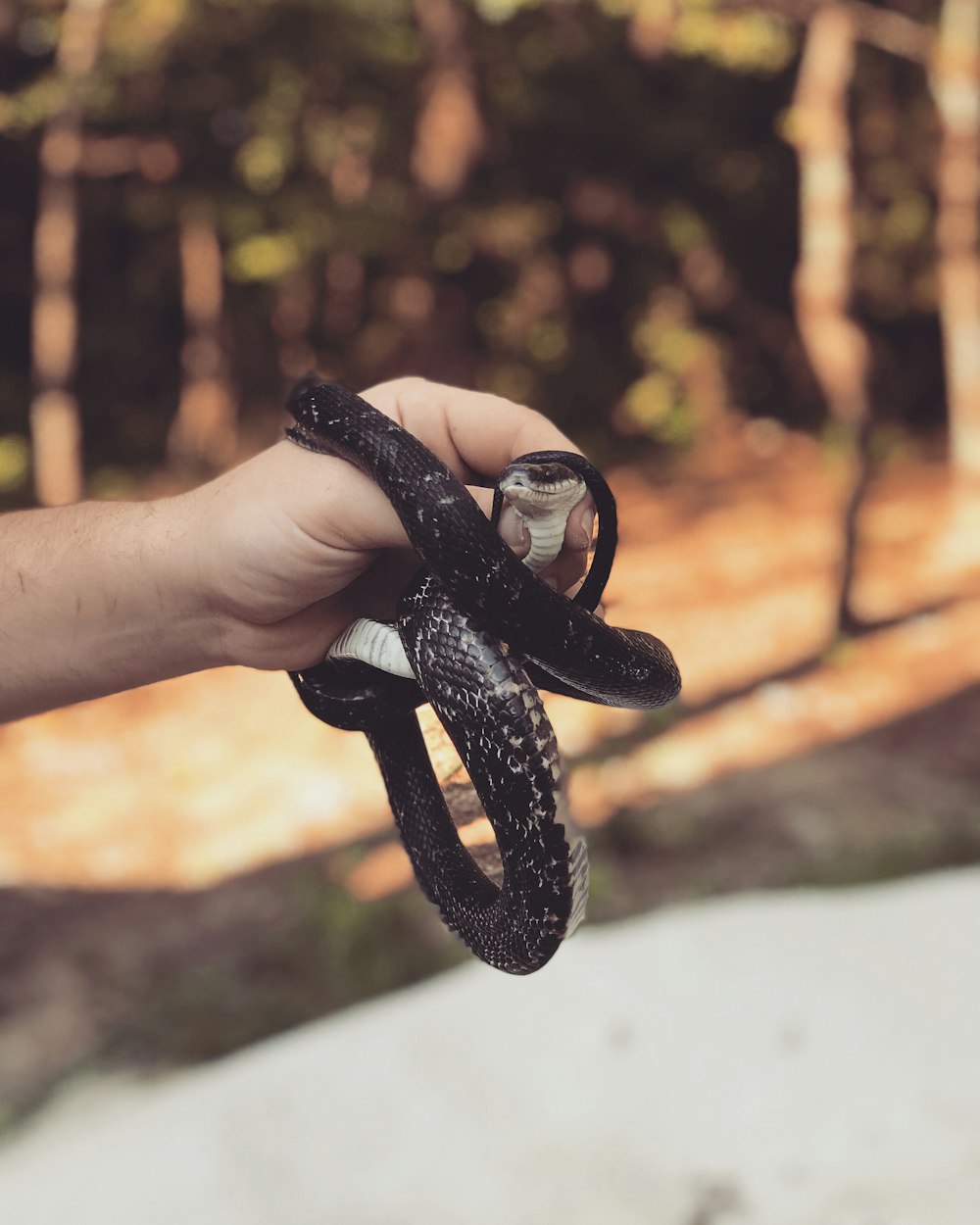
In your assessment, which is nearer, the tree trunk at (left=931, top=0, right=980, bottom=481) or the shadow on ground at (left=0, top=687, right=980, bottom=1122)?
the shadow on ground at (left=0, top=687, right=980, bottom=1122)

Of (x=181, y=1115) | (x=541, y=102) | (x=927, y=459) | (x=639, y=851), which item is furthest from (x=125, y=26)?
(x=927, y=459)

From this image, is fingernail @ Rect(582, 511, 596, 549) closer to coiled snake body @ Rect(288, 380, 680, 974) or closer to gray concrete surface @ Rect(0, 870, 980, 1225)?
coiled snake body @ Rect(288, 380, 680, 974)

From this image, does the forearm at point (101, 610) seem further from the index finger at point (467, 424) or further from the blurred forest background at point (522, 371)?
the blurred forest background at point (522, 371)

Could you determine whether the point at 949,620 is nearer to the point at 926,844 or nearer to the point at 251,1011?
the point at 926,844

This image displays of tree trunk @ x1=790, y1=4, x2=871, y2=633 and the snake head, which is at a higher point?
the snake head

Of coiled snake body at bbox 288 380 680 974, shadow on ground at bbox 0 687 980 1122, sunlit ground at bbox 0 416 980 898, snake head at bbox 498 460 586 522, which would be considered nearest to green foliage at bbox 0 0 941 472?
sunlit ground at bbox 0 416 980 898

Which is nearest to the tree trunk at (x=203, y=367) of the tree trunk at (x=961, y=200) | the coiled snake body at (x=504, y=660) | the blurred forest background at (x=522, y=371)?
the blurred forest background at (x=522, y=371)

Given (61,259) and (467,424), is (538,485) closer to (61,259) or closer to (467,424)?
(467,424)
